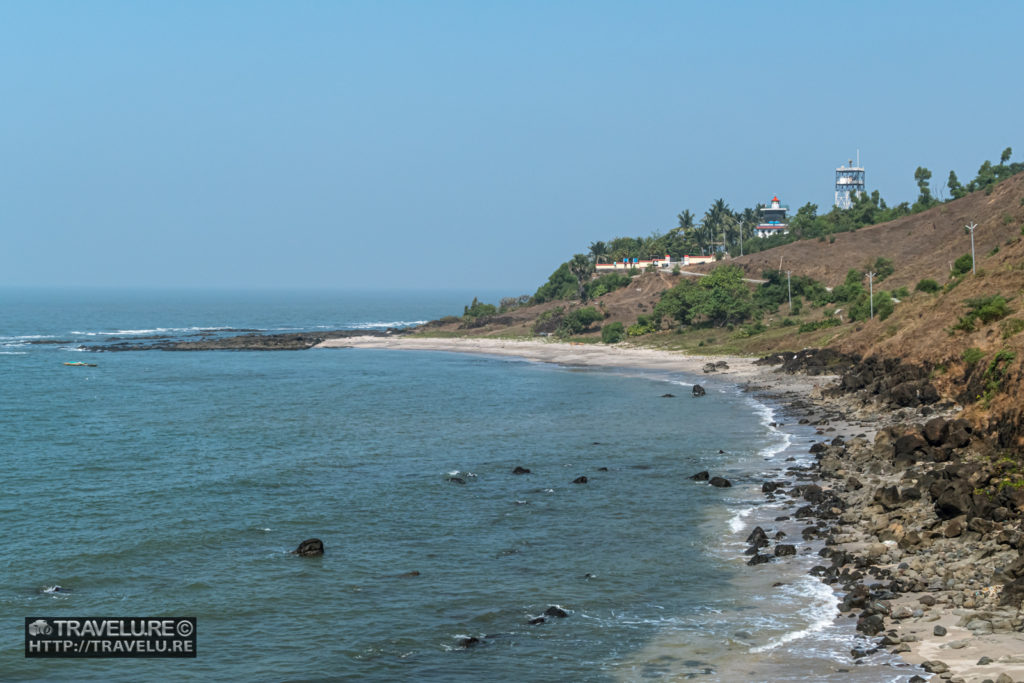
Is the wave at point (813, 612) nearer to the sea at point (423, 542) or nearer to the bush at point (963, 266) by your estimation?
the sea at point (423, 542)

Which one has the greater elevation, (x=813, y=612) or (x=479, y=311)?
(x=479, y=311)

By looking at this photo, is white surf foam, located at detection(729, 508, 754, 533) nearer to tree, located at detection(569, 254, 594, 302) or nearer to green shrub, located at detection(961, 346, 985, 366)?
green shrub, located at detection(961, 346, 985, 366)

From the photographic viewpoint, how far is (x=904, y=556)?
92.4 ft

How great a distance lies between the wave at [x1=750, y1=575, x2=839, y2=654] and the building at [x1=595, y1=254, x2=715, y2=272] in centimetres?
13736

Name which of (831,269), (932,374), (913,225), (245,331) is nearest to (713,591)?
(932,374)

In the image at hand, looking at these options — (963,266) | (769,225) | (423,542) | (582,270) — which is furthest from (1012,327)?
(769,225)

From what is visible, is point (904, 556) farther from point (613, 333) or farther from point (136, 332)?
point (136, 332)

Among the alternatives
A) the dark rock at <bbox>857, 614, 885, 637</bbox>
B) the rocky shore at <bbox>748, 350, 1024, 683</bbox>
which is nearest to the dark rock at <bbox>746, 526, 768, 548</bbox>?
the rocky shore at <bbox>748, 350, 1024, 683</bbox>

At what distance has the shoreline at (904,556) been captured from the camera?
69.6 ft

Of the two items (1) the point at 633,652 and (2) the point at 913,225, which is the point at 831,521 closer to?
(1) the point at 633,652

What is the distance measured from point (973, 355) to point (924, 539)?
24.7 m

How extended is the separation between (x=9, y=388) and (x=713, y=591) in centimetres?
7992

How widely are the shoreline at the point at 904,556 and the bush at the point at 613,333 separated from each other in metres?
70.6

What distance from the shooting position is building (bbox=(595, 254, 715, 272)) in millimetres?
164000
